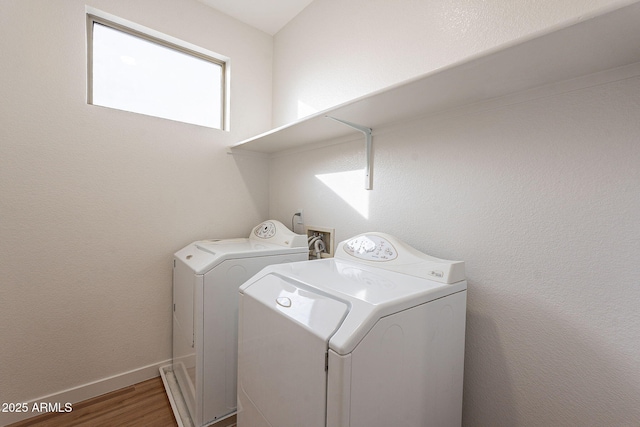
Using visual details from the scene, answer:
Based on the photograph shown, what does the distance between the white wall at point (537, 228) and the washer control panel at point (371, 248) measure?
0.19 metres

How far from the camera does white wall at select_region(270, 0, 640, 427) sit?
86 centimetres

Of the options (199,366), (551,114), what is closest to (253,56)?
(551,114)

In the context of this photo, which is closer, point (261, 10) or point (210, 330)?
point (210, 330)

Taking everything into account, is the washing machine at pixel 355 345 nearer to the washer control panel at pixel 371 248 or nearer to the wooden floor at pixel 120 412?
the washer control panel at pixel 371 248

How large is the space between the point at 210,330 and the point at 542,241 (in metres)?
1.56

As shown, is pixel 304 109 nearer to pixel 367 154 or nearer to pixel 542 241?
pixel 367 154

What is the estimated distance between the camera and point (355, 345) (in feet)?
2.31

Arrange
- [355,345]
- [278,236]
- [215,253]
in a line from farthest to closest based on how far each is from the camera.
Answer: [278,236]
[215,253]
[355,345]

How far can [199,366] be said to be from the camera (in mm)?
1414

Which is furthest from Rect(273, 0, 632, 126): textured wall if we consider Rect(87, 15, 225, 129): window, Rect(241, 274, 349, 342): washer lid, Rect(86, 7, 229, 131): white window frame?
Rect(241, 274, 349, 342): washer lid

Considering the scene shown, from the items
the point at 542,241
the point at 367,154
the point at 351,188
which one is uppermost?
the point at 367,154

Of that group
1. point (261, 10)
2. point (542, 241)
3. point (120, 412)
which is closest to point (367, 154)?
point (542, 241)

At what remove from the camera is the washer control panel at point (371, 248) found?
1.26 meters

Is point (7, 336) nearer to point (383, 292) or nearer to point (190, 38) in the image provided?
point (383, 292)
